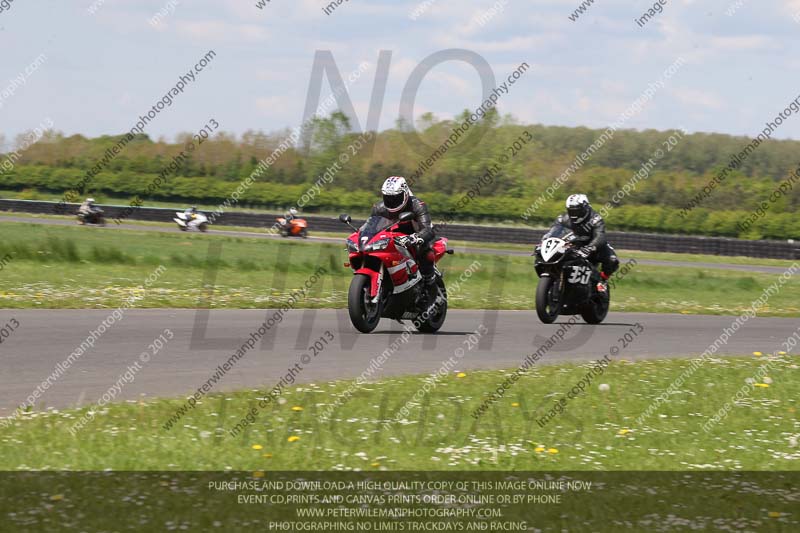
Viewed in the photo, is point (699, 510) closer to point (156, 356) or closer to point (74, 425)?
point (74, 425)

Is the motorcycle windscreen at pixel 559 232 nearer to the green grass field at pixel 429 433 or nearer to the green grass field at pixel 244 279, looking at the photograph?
the green grass field at pixel 244 279

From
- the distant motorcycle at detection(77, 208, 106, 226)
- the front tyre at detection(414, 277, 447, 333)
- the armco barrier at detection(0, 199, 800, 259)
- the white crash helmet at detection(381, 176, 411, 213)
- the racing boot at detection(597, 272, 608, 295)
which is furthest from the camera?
the distant motorcycle at detection(77, 208, 106, 226)

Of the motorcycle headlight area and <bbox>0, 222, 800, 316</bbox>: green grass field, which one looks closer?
the motorcycle headlight area

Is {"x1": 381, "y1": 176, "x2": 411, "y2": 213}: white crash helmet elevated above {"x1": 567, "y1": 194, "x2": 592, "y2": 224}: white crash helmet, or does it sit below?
below

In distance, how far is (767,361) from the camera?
1241 centimetres

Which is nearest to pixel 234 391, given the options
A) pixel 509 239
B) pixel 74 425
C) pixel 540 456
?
pixel 74 425

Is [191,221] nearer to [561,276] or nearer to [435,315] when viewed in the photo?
[561,276]

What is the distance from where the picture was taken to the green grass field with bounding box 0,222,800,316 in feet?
57.4

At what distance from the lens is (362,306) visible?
12711mm

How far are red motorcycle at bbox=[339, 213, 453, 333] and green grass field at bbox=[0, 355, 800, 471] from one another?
9.64 ft

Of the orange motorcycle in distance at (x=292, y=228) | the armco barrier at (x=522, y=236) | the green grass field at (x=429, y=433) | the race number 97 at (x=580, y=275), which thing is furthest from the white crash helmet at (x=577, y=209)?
the orange motorcycle in distance at (x=292, y=228)

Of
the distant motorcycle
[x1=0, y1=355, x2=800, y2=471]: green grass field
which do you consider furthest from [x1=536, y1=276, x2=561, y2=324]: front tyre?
the distant motorcycle

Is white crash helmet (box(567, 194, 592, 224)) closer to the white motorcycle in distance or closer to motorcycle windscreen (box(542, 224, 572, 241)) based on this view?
motorcycle windscreen (box(542, 224, 572, 241))

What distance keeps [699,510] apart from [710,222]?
166 feet
